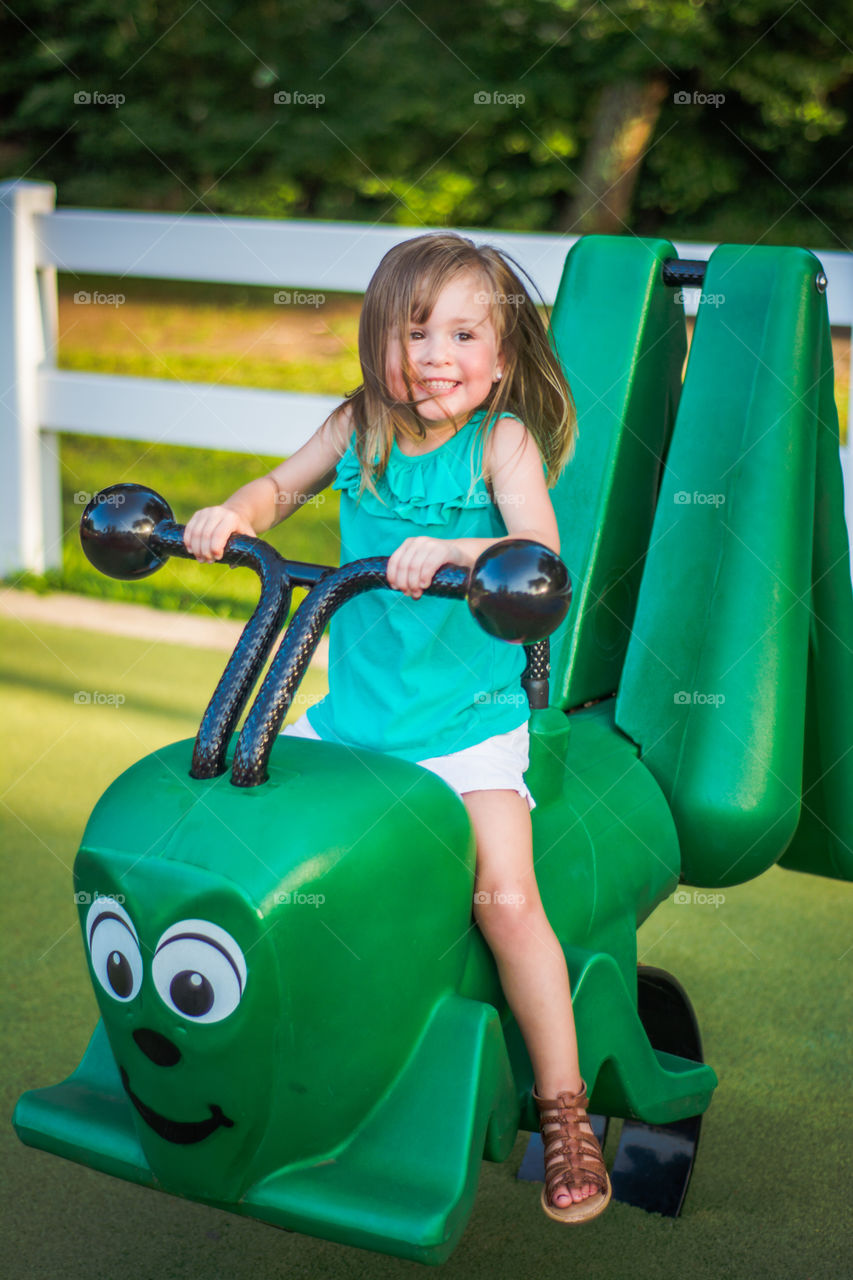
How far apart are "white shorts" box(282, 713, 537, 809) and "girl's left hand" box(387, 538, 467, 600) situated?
0.72 feet

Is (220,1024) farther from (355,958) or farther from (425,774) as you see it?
(425,774)

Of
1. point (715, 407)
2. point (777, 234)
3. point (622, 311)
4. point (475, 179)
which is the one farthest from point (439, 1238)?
point (475, 179)

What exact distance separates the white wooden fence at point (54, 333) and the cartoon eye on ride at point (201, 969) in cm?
314

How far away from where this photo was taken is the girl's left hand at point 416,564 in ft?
3.75

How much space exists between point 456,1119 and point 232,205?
12137 mm
